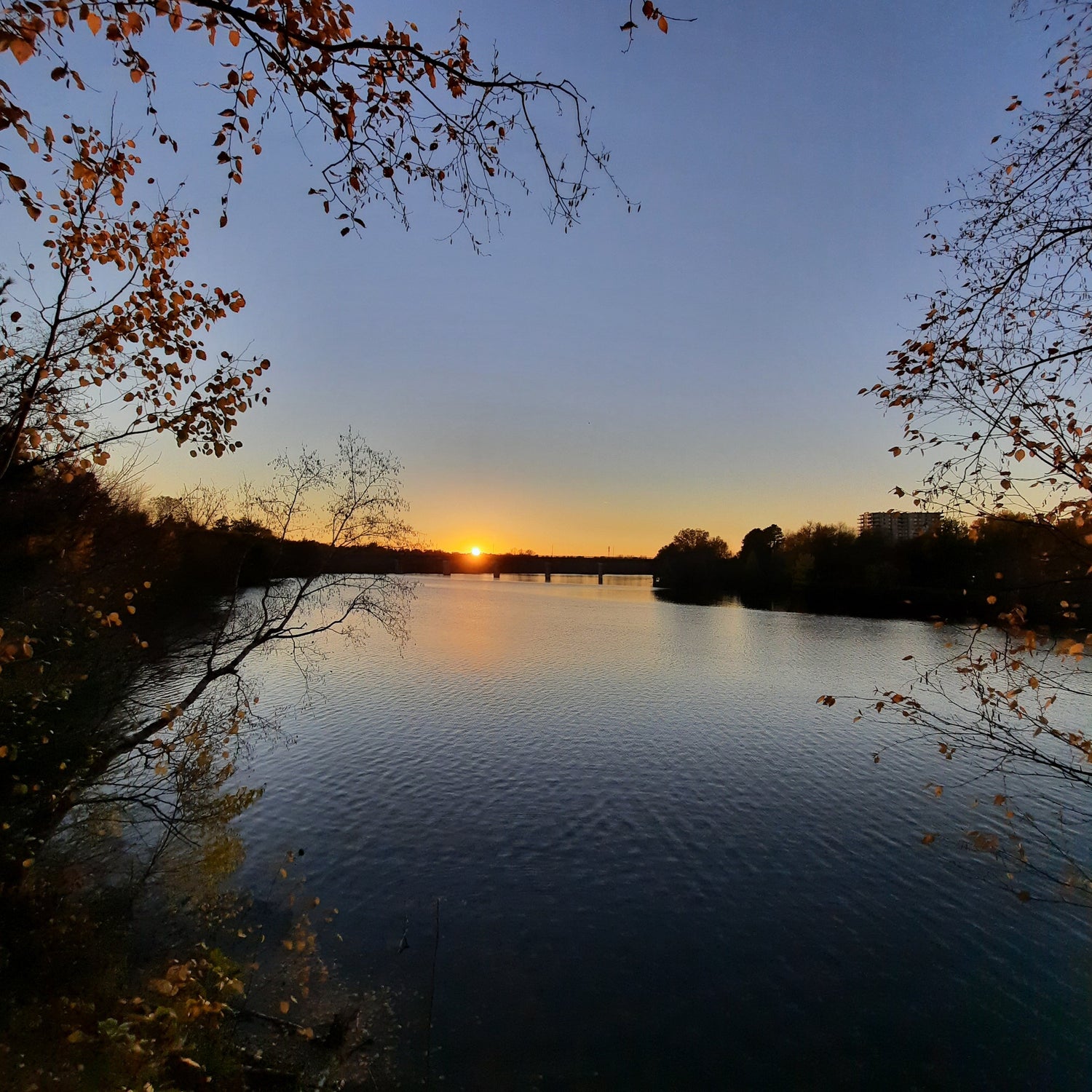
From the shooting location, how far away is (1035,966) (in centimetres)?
1122

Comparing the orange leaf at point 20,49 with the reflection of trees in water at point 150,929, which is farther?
the reflection of trees in water at point 150,929

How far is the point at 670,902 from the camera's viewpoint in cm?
1301

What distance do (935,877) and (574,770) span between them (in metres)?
9.85

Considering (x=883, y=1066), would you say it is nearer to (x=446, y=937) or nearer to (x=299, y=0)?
(x=446, y=937)

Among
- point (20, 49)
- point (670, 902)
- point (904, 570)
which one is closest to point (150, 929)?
point (670, 902)

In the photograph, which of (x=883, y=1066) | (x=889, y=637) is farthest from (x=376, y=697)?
(x=889, y=637)

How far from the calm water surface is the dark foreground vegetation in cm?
600

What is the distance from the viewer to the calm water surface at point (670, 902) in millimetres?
9227

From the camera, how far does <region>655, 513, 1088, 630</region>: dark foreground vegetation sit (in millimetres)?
7535

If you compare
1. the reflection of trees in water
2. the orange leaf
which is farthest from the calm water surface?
the orange leaf

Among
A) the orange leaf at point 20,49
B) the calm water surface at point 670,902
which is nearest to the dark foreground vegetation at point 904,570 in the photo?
the calm water surface at point 670,902

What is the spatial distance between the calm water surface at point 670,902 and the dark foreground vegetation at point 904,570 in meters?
6.00

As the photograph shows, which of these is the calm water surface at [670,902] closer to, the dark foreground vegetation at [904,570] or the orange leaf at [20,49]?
the dark foreground vegetation at [904,570]

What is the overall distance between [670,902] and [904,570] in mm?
86103
